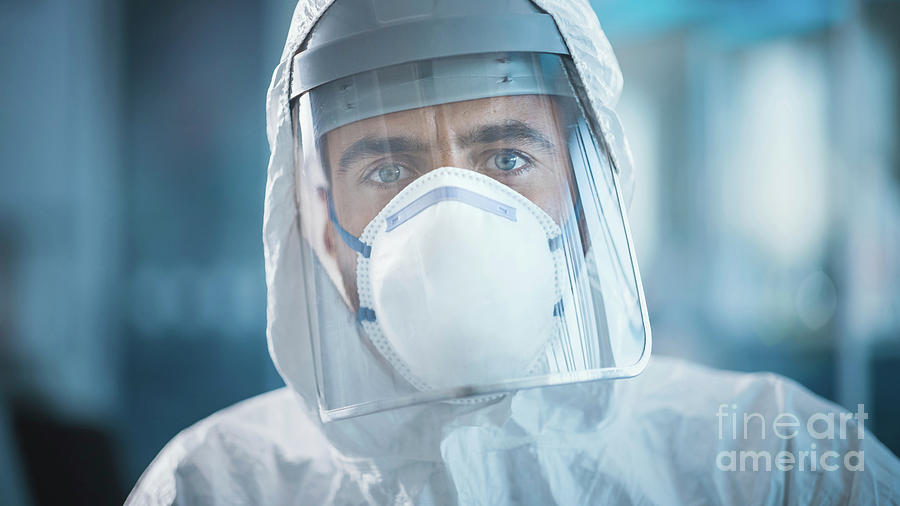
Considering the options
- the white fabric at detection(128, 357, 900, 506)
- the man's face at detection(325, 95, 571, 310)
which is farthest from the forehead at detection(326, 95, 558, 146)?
the white fabric at detection(128, 357, 900, 506)

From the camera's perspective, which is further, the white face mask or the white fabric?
the white fabric

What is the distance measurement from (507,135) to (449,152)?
0.28 ft

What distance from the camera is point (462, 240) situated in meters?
0.78

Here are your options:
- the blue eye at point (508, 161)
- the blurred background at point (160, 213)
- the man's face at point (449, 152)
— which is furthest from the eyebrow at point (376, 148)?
the blurred background at point (160, 213)

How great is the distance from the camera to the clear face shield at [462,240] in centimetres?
78

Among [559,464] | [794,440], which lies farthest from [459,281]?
[794,440]

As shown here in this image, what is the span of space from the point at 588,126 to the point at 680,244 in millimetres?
2796

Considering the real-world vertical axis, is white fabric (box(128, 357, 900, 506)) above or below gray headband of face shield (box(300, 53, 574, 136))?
below

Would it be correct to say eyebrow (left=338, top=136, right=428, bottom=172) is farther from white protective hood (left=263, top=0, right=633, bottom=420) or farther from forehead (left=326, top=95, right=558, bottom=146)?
white protective hood (left=263, top=0, right=633, bottom=420)

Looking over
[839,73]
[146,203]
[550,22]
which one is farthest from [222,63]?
[839,73]

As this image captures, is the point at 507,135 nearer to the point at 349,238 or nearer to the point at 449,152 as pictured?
the point at 449,152

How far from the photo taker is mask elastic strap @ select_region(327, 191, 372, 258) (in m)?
0.87

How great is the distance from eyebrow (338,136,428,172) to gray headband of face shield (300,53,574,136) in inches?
1.4

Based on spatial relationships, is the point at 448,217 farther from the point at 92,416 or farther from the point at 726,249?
the point at 726,249
